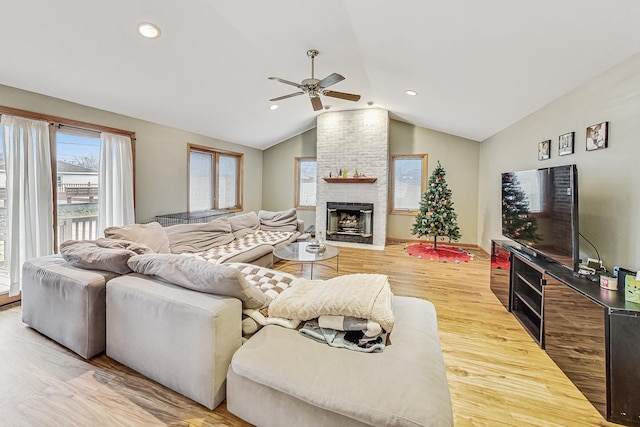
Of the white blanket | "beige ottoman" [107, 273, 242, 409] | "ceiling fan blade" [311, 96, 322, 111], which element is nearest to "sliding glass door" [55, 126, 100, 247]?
"beige ottoman" [107, 273, 242, 409]

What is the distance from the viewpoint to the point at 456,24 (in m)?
2.25

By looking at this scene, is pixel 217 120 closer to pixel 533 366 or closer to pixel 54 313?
pixel 54 313

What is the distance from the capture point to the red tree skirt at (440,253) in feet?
16.1

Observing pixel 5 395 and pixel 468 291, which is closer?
pixel 5 395

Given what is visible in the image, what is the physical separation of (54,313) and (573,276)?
3.85 m

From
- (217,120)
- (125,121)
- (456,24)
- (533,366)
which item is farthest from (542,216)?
(125,121)

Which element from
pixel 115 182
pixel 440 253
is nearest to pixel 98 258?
pixel 115 182

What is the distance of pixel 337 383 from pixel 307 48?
3.29 meters

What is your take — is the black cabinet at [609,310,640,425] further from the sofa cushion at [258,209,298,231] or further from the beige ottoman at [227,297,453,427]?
the sofa cushion at [258,209,298,231]

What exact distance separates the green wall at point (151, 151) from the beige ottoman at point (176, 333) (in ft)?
8.99

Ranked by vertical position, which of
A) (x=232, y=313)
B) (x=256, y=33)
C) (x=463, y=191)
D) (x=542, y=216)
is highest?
(x=256, y=33)

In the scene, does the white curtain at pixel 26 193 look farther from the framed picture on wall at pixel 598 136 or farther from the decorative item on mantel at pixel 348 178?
the framed picture on wall at pixel 598 136

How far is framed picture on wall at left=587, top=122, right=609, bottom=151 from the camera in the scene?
2.20 metres

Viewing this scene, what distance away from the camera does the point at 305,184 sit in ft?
24.3
